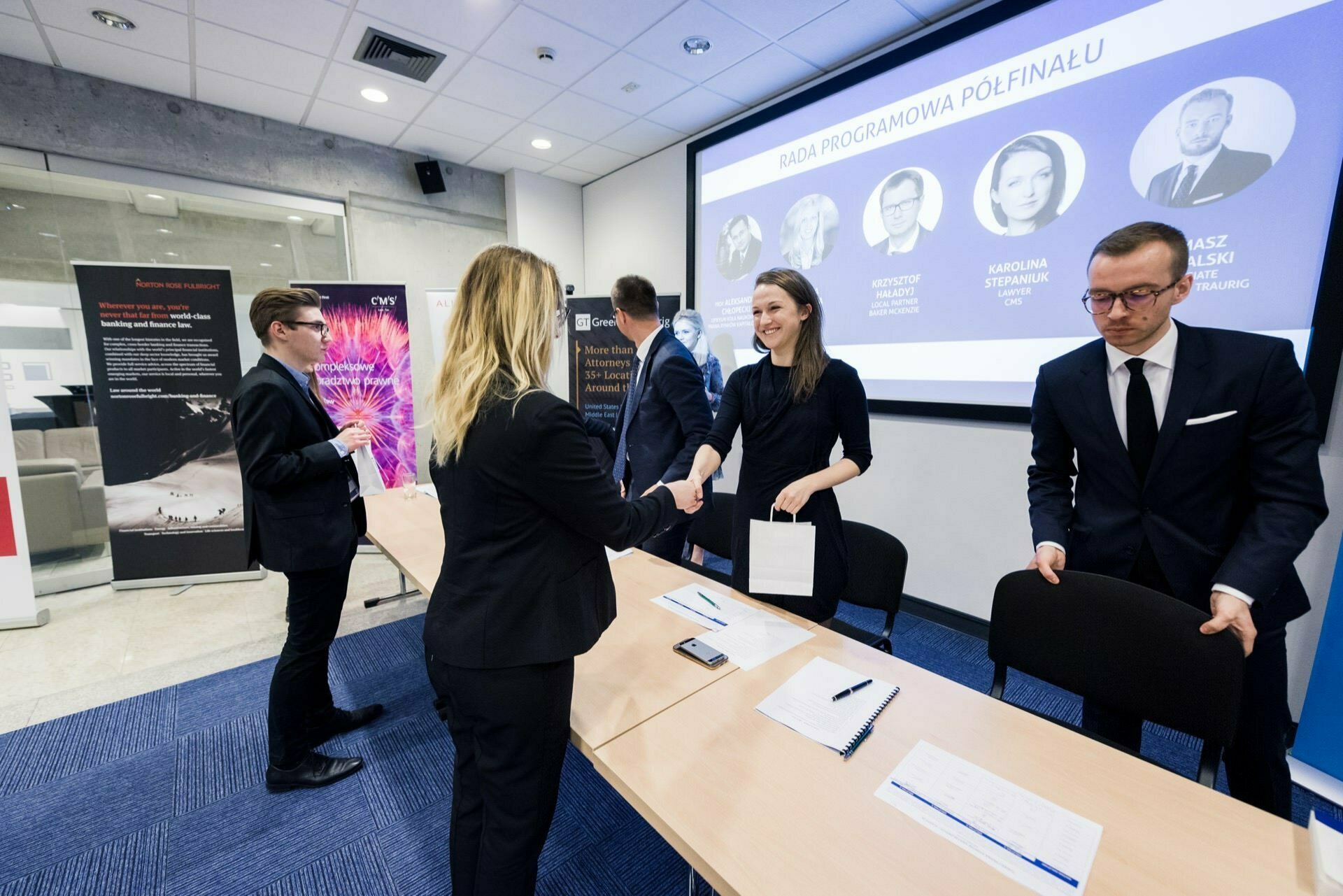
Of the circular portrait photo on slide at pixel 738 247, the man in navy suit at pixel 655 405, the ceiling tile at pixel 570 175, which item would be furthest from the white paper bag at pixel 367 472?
the ceiling tile at pixel 570 175

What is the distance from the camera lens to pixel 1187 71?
2.07 metres

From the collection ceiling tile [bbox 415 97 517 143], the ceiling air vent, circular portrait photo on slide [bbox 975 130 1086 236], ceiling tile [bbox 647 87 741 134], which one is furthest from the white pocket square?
ceiling tile [bbox 415 97 517 143]

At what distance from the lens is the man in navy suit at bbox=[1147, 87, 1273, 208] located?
199 centimetres

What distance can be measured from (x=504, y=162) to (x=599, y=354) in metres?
2.02

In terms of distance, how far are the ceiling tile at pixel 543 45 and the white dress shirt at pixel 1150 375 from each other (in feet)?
9.70

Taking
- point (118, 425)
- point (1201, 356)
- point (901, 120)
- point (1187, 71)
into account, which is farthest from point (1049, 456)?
point (118, 425)

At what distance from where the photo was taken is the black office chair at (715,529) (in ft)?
7.09

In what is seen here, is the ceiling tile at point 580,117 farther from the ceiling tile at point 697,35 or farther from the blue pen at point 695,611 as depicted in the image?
the blue pen at point 695,611

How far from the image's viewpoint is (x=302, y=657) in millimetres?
1732

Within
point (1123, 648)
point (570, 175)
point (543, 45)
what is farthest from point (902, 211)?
point (570, 175)

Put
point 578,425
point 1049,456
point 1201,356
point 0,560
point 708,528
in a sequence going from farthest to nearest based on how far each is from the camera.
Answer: point 0,560 → point 708,528 → point 1049,456 → point 1201,356 → point 578,425

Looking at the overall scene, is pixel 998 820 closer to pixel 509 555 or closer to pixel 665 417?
pixel 509 555

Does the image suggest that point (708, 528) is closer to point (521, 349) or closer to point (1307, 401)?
point (521, 349)

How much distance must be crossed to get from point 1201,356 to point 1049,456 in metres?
0.37
